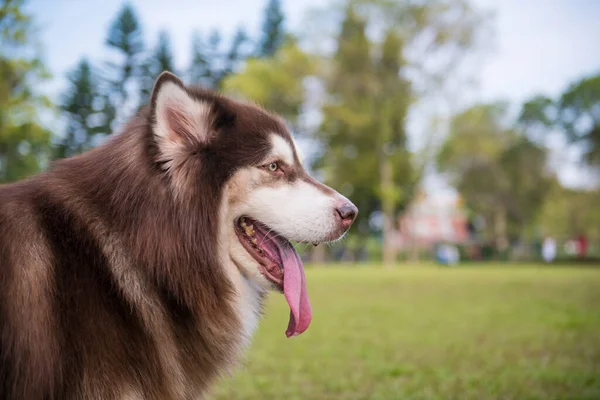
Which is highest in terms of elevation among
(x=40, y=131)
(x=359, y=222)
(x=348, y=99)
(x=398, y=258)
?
(x=348, y=99)

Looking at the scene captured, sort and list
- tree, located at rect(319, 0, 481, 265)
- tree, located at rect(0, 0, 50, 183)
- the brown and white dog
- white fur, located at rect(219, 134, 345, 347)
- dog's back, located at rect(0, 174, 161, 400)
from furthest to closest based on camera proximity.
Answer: tree, located at rect(319, 0, 481, 265) < tree, located at rect(0, 0, 50, 183) < white fur, located at rect(219, 134, 345, 347) < the brown and white dog < dog's back, located at rect(0, 174, 161, 400)

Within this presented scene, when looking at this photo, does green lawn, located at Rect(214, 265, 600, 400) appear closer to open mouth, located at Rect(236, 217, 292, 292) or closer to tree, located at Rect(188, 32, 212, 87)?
open mouth, located at Rect(236, 217, 292, 292)

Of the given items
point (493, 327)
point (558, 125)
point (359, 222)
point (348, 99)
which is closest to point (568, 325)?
point (493, 327)

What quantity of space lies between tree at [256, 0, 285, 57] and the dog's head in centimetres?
4540

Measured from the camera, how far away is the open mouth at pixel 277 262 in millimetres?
2725

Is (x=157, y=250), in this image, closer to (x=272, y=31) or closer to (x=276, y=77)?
(x=276, y=77)

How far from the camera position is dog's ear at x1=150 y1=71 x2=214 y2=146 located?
2379 millimetres

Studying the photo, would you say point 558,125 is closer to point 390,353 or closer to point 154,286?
point 390,353

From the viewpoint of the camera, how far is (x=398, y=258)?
5500cm

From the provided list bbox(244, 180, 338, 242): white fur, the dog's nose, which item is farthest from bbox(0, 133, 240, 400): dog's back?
the dog's nose

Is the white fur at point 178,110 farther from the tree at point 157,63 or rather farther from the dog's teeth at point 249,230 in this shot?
the tree at point 157,63

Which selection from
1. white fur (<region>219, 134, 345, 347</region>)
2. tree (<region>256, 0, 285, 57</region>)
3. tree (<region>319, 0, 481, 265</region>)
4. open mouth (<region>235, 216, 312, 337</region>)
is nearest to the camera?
white fur (<region>219, 134, 345, 347</region>)

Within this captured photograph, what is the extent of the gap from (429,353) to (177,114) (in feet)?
17.7

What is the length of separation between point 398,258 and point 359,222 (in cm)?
637
